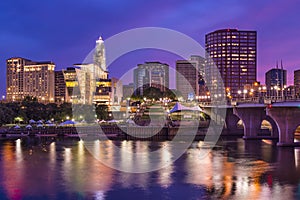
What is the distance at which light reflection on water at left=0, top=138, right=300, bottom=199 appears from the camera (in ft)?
127

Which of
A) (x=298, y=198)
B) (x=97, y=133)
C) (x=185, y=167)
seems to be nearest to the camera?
(x=298, y=198)

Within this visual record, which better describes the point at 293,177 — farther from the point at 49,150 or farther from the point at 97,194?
the point at 49,150

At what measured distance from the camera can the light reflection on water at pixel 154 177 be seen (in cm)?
3875

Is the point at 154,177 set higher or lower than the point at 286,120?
lower

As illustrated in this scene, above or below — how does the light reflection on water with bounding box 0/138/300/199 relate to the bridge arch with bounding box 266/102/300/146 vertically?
below

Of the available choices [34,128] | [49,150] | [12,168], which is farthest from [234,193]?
[34,128]

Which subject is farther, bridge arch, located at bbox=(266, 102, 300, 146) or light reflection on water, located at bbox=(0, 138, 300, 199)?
bridge arch, located at bbox=(266, 102, 300, 146)

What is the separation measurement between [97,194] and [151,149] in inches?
1448

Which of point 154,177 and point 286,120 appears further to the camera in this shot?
point 286,120

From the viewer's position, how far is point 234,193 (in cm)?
3831

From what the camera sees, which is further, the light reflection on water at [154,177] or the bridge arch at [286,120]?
the bridge arch at [286,120]

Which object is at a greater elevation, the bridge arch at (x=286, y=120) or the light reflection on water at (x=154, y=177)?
the bridge arch at (x=286, y=120)

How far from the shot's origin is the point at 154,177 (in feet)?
153

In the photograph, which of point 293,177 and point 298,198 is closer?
point 298,198
